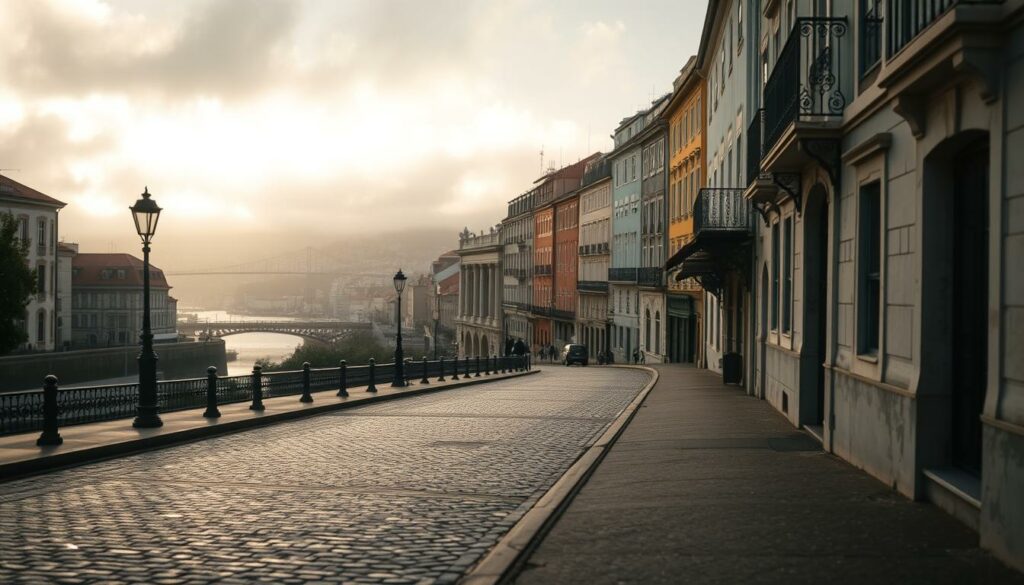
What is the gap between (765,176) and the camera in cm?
1952

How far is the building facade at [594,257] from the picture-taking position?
8212 cm

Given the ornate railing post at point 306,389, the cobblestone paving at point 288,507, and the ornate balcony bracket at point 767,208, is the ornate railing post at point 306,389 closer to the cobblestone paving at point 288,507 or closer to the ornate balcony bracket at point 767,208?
the cobblestone paving at point 288,507

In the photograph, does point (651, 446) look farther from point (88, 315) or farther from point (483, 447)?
point (88, 315)

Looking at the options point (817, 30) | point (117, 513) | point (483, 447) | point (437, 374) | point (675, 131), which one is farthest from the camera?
point (675, 131)

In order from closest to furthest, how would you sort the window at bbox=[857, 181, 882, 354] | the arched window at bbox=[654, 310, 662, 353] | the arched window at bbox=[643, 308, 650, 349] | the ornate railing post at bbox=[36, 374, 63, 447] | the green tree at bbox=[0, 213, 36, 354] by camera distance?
the window at bbox=[857, 181, 882, 354] < the ornate railing post at bbox=[36, 374, 63, 447] < the green tree at bbox=[0, 213, 36, 354] < the arched window at bbox=[654, 310, 662, 353] < the arched window at bbox=[643, 308, 650, 349]

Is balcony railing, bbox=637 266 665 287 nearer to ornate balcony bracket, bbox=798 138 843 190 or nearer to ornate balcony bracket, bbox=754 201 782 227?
ornate balcony bracket, bbox=754 201 782 227

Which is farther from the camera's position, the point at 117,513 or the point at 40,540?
the point at 117,513

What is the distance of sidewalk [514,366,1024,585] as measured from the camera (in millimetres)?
7500

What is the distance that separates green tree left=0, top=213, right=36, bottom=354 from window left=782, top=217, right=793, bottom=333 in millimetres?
47063

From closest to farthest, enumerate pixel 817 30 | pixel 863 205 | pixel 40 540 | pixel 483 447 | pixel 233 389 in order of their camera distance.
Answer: pixel 40 540, pixel 863 205, pixel 817 30, pixel 483 447, pixel 233 389

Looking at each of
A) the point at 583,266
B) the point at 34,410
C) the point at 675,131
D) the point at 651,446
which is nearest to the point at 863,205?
the point at 651,446

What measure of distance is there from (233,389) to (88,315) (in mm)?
108121

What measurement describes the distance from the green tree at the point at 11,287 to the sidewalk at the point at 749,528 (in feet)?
162

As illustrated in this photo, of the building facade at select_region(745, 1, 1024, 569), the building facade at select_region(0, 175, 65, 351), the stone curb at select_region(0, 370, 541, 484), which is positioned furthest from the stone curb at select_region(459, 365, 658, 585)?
the building facade at select_region(0, 175, 65, 351)
